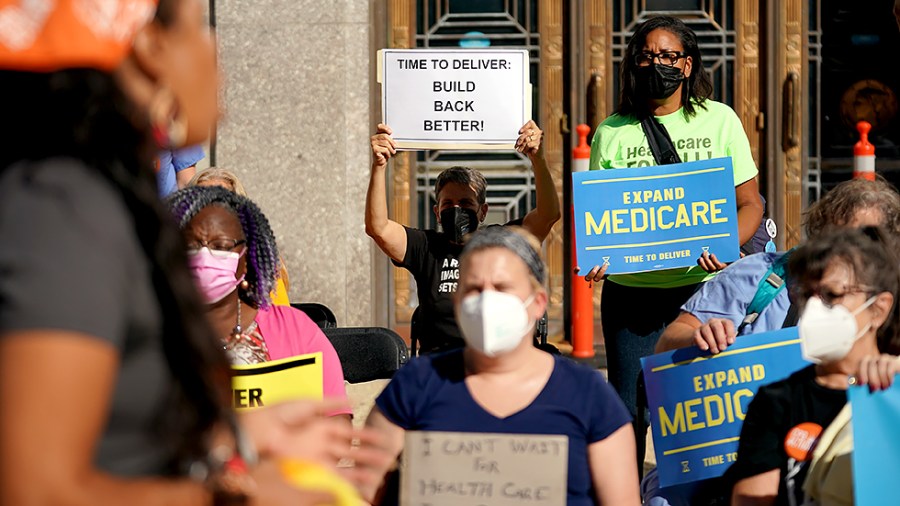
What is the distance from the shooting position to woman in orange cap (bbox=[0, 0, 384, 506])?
1392 mm

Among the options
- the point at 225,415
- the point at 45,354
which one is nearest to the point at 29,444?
the point at 45,354

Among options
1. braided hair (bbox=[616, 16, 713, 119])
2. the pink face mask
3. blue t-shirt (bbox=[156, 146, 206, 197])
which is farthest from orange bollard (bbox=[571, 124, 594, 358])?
the pink face mask

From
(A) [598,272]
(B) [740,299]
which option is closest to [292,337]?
(A) [598,272]

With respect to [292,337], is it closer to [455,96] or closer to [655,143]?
[655,143]

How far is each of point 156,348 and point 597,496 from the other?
1986 millimetres

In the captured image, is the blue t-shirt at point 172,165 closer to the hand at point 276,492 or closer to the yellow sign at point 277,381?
the yellow sign at point 277,381

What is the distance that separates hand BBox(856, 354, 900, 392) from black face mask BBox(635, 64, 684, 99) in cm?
201

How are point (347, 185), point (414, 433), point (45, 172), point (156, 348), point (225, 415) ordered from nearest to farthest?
point (45, 172)
point (156, 348)
point (225, 415)
point (414, 433)
point (347, 185)

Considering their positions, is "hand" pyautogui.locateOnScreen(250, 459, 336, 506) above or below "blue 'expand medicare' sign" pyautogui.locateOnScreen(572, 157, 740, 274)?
below

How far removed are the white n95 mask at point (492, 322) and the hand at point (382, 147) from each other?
196 centimetres

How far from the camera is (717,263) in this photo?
16.0 feet

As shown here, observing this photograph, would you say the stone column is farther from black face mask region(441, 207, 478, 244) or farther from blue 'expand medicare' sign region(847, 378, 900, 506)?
blue 'expand medicare' sign region(847, 378, 900, 506)

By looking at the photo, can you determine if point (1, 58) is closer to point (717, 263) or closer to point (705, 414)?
point (705, 414)

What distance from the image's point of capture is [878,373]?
3193mm
